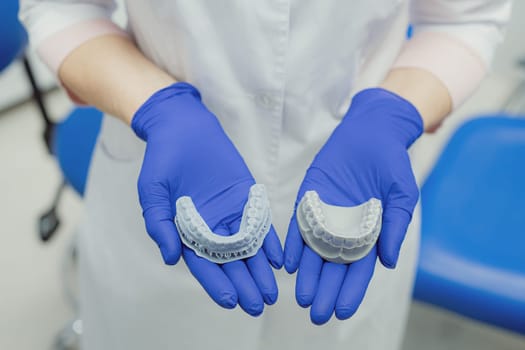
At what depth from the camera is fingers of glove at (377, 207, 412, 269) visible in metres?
0.53

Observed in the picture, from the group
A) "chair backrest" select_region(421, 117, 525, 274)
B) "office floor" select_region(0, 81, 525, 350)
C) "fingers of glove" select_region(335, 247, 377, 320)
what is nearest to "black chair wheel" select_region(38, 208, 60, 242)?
"office floor" select_region(0, 81, 525, 350)

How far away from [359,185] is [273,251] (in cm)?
13

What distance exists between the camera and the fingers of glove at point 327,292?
0.51 meters

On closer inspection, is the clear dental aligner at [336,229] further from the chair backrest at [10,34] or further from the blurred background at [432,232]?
the chair backrest at [10,34]

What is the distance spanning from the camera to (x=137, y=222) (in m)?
0.67

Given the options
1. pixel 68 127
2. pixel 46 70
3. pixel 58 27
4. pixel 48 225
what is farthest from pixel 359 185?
pixel 46 70

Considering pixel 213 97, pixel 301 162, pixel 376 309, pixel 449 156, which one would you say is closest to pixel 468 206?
pixel 449 156

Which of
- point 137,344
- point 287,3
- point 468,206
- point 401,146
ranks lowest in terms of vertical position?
point 468,206

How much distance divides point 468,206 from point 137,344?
665mm

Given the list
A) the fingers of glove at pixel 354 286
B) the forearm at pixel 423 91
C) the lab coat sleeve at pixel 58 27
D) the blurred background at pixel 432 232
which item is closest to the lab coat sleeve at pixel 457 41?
the forearm at pixel 423 91

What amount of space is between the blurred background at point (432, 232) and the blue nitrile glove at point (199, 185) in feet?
0.95

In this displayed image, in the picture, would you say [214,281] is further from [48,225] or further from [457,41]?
[48,225]

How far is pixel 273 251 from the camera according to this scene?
52cm

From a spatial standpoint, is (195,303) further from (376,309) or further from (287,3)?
(287,3)
